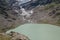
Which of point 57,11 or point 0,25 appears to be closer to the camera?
point 0,25

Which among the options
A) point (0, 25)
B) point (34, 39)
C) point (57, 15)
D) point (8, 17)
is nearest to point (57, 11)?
point (57, 15)

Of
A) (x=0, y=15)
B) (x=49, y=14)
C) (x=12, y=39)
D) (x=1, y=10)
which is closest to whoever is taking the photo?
(x=12, y=39)

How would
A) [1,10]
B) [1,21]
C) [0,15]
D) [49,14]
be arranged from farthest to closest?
[49,14] → [1,10] → [0,15] → [1,21]

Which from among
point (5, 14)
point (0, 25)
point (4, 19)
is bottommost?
point (0, 25)

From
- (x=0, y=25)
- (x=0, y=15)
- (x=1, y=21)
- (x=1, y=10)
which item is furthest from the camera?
(x=1, y=10)

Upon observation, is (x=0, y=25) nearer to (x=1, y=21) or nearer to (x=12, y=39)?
(x=1, y=21)

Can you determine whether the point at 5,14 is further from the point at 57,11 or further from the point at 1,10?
the point at 57,11

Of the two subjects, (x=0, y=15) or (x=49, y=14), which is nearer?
(x=0, y=15)

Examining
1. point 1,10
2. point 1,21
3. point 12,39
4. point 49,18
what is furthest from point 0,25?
point 12,39

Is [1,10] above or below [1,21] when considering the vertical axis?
above
